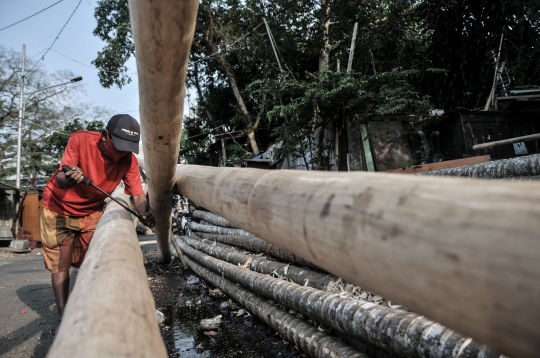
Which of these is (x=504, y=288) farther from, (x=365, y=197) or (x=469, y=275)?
(x=365, y=197)

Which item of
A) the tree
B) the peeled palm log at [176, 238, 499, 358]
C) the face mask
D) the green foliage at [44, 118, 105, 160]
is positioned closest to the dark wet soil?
the peeled palm log at [176, 238, 499, 358]

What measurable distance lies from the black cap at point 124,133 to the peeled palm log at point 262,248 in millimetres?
1652

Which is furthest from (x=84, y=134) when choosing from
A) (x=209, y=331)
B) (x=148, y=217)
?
(x=209, y=331)

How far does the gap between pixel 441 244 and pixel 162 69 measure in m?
1.38

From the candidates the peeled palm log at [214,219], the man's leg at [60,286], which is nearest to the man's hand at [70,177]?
the man's leg at [60,286]

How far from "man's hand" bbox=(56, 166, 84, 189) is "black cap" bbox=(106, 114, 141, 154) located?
36 centimetres

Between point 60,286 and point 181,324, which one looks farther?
point 181,324

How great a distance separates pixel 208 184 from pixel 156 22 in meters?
0.90

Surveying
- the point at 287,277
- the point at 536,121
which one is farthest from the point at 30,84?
the point at 536,121

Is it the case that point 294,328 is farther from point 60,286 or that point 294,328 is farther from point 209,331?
point 60,286

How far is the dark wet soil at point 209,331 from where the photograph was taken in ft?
8.71

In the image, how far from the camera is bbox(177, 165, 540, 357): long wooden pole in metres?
0.48

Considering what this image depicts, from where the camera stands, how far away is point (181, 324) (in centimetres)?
337

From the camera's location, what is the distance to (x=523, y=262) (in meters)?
0.47
